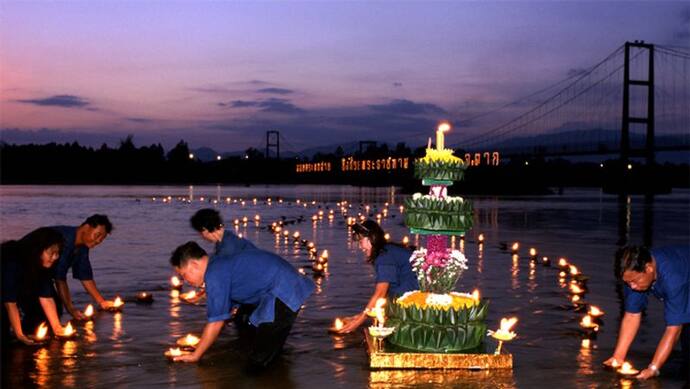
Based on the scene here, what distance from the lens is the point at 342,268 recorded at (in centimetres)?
1683

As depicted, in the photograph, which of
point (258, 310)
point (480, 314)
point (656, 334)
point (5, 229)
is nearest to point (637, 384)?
point (480, 314)

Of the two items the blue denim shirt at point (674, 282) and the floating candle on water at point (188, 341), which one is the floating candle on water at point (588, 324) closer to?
the blue denim shirt at point (674, 282)

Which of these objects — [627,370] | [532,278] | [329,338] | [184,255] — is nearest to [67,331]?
[184,255]

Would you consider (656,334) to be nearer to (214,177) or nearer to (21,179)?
(21,179)

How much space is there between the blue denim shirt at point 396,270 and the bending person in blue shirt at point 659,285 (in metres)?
2.65

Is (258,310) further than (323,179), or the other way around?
(323,179)

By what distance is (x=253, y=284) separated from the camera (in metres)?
8.03

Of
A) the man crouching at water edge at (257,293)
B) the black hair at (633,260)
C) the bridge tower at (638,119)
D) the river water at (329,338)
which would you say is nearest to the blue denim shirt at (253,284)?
the man crouching at water edge at (257,293)

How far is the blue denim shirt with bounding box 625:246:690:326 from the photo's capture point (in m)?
7.11

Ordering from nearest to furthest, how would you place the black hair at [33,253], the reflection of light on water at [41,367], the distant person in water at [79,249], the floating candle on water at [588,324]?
the reflection of light on water at [41,367] → the black hair at [33,253] → the distant person in water at [79,249] → the floating candle on water at [588,324]

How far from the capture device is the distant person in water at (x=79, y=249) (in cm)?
974

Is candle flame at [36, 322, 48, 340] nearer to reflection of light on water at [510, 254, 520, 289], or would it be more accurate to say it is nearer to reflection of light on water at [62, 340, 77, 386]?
reflection of light on water at [62, 340, 77, 386]

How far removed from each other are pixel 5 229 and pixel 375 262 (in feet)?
69.4

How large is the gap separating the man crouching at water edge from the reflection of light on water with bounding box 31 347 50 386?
1.29 metres
